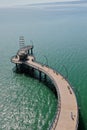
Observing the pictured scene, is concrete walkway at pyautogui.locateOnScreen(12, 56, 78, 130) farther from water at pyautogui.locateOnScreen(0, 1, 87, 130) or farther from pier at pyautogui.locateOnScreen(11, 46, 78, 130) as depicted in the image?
water at pyautogui.locateOnScreen(0, 1, 87, 130)

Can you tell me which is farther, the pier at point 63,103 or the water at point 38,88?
the water at point 38,88

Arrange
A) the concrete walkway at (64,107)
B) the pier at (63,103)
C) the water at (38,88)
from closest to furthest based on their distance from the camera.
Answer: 1. the concrete walkway at (64,107)
2. the pier at (63,103)
3. the water at (38,88)

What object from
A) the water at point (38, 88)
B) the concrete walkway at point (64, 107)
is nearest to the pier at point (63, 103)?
the concrete walkway at point (64, 107)

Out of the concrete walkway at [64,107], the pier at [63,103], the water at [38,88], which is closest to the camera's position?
the concrete walkway at [64,107]

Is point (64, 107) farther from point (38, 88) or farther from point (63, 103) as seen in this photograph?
point (38, 88)

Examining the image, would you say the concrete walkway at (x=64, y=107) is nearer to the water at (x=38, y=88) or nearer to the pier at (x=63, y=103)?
the pier at (x=63, y=103)

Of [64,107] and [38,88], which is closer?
[64,107]

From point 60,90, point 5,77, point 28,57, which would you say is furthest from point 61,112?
point 28,57

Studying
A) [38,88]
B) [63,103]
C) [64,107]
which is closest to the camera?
[64,107]

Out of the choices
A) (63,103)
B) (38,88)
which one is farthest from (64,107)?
(38,88)

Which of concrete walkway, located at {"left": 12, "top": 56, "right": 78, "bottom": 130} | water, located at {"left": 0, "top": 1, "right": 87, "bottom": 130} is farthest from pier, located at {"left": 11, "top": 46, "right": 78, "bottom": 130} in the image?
water, located at {"left": 0, "top": 1, "right": 87, "bottom": 130}

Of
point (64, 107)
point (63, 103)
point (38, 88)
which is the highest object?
point (63, 103)
